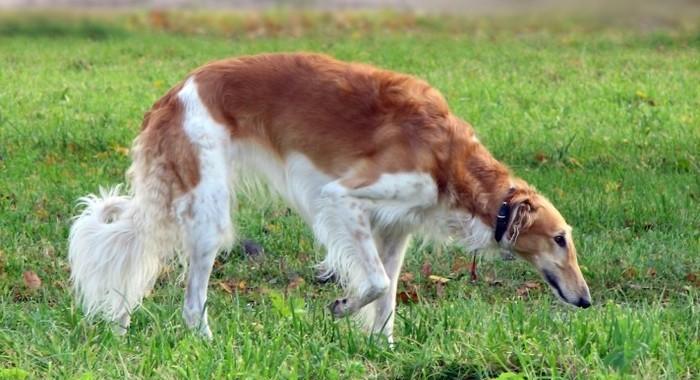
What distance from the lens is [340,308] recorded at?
564 cm

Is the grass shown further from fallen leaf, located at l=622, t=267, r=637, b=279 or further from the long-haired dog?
the long-haired dog

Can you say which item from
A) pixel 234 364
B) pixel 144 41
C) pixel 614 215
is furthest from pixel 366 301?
pixel 144 41

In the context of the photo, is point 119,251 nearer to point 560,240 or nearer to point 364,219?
point 364,219

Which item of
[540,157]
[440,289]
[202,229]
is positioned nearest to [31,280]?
[202,229]

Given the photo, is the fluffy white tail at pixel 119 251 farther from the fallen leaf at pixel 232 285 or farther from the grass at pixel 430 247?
the fallen leaf at pixel 232 285

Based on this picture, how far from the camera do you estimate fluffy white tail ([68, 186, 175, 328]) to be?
5.87 metres

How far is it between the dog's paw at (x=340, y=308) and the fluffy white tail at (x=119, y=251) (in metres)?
0.90

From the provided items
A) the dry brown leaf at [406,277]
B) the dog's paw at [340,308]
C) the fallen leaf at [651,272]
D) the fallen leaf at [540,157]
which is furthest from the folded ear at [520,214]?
the fallen leaf at [540,157]

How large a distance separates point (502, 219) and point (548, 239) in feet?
0.78

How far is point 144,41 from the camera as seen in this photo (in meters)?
15.3

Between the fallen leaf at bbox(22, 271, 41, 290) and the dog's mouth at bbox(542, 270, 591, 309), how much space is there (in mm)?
2677

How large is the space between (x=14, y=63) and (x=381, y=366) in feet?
33.3

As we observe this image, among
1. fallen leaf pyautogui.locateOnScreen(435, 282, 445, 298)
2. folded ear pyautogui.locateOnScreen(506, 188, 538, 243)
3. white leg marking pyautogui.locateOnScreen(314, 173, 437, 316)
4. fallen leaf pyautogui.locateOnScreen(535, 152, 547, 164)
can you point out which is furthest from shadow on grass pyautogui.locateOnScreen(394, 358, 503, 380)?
fallen leaf pyautogui.locateOnScreen(535, 152, 547, 164)

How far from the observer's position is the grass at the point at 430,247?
Answer: 14.6 feet
